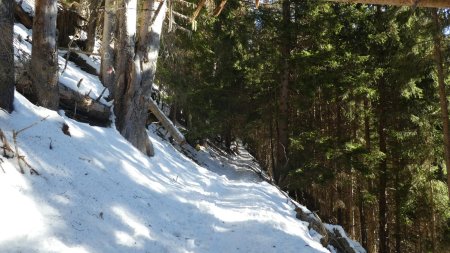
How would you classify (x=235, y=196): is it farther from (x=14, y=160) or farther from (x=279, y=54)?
(x=279, y=54)

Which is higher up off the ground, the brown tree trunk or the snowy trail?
the brown tree trunk

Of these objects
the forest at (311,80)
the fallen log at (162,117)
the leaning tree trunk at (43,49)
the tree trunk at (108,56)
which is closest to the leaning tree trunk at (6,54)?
the leaning tree trunk at (43,49)

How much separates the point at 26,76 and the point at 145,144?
4240 millimetres

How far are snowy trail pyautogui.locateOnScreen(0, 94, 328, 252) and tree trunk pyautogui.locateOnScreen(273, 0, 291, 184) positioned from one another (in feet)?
21.7

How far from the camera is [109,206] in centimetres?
539

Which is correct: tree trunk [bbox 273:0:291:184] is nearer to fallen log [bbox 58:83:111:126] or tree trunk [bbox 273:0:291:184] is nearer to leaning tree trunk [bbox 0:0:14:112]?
fallen log [bbox 58:83:111:126]

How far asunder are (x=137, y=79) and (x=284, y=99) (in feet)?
26.8

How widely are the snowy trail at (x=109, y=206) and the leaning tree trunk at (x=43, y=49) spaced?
840mm

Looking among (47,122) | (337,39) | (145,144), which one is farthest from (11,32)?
(337,39)

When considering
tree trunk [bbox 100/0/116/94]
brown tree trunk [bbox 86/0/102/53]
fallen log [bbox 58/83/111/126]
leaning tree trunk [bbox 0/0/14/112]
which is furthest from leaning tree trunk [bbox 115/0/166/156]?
leaning tree trunk [bbox 0/0/14/112]

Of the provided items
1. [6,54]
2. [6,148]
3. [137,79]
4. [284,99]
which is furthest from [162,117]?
[6,148]

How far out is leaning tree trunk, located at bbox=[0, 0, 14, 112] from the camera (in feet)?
17.2

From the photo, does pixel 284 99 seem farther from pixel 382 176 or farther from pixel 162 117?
pixel 162 117

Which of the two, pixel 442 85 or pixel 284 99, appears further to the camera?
pixel 284 99
